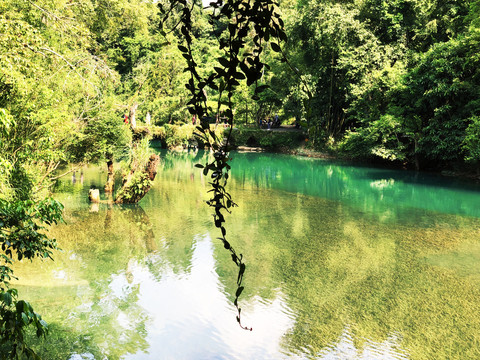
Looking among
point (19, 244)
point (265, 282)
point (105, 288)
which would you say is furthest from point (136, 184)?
point (19, 244)

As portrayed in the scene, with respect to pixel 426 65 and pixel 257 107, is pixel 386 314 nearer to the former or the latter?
pixel 426 65

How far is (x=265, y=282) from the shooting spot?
854 centimetres

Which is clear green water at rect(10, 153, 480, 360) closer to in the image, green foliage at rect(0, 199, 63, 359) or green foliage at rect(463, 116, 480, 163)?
green foliage at rect(0, 199, 63, 359)

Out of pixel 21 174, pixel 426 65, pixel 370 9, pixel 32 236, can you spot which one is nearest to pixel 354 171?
pixel 426 65

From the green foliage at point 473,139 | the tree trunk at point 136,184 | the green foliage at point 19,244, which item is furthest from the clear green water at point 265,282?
the green foliage at point 473,139

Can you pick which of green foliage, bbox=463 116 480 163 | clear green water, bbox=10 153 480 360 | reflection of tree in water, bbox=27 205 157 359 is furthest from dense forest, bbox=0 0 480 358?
clear green water, bbox=10 153 480 360

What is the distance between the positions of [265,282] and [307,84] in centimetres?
943

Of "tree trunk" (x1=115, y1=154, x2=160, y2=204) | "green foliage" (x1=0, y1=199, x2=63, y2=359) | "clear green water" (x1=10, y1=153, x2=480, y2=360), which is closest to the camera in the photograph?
"green foliage" (x1=0, y1=199, x2=63, y2=359)

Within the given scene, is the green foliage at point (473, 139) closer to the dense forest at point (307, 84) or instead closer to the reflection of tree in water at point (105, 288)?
the dense forest at point (307, 84)

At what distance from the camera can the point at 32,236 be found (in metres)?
4.35

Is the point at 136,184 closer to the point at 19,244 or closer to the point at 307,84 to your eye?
the point at 307,84

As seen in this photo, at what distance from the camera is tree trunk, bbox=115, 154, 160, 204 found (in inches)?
552

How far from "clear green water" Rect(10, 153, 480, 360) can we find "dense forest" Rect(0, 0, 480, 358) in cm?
206

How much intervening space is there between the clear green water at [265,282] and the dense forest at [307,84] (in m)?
2.06
